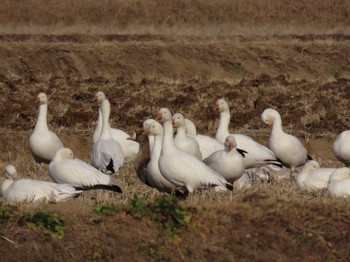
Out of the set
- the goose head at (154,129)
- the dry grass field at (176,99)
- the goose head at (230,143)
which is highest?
the goose head at (154,129)

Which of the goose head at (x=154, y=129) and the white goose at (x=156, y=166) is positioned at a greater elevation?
the goose head at (x=154, y=129)

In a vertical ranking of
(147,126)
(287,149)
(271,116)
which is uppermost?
(147,126)

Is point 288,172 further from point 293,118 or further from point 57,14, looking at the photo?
point 57,14

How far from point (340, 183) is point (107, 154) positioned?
3.63m

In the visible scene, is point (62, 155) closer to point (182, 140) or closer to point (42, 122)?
point (182, 140)

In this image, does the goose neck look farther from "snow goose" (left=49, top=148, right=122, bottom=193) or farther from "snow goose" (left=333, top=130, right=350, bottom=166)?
"snow goose" (left=333, top=130, right=350, bottom=166)

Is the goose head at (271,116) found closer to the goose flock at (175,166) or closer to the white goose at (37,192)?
the goose flock at (175,166)

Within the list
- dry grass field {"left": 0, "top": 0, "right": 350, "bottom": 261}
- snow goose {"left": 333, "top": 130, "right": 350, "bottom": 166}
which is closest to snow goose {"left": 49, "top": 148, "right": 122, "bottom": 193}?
dry grass field {"left": 0, "top": 0, "right": 350, "bottom": 261}

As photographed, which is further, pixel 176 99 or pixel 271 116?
pixel 176 99

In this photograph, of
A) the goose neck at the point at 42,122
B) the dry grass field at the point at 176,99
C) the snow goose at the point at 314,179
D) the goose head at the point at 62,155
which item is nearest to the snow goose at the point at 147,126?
the dry grass field at the point at 176,99

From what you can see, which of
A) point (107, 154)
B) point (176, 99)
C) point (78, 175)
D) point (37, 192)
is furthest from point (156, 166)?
point (176, 99)

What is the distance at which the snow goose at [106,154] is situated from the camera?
13.7 metres

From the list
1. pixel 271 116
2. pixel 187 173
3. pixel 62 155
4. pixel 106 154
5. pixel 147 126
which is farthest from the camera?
pixel 271 116

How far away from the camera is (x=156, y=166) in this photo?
11.7 m
